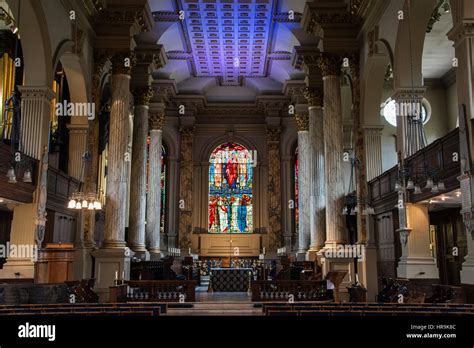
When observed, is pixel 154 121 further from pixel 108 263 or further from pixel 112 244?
pixel 108 263

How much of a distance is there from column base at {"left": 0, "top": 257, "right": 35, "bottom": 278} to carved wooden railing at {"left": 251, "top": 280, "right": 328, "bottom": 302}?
5.16 metres

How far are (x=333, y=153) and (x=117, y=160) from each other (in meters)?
6.60

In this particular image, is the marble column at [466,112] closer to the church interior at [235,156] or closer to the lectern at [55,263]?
the church interior at [235,156]

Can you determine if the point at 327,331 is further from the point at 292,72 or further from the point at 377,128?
the point at 292,72

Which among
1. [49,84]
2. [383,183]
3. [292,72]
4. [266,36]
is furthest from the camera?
[292,72]

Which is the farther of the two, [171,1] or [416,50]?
[171,1]

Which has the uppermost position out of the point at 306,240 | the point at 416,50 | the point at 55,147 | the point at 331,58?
the point at 331,58

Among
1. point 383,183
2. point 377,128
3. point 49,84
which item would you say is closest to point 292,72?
point 377,128

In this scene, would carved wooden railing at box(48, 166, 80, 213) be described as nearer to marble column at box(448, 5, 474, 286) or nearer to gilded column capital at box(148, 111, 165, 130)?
gilded column capital at box(148, 111, 165, 130)

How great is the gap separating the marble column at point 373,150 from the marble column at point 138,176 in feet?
26.7

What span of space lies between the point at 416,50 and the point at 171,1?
8.74 metres

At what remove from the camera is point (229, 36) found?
21828 mm

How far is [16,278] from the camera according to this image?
12.3m

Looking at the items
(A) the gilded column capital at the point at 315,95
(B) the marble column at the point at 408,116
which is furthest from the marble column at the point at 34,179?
(A) the gilded column capital at the point at 315,95
